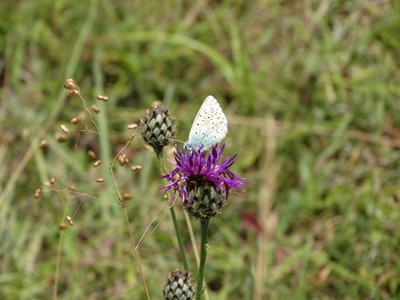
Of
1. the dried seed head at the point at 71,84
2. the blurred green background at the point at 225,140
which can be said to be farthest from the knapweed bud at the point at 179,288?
the blurred green background at the point at 225,140

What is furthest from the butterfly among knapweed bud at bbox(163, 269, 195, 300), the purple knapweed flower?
knapweed bud at bbox(163, 269, 195, 300)

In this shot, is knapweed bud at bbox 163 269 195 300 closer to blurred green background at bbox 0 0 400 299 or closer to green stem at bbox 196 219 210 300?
green stem at bbox 196 219 210 300

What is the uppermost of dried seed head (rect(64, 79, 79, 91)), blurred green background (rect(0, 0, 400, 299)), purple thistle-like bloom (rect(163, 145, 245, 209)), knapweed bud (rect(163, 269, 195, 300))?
blurred green background (rect(0, 0, 400, 299))

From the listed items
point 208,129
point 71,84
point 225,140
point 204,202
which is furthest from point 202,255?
point 225,140

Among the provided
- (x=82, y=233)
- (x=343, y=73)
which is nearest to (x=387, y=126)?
(x=343, y=73)

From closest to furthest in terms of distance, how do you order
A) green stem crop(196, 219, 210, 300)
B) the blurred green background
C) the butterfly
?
green stem crop(196, 219, 210, 300) → the butterfly → the blurred green background

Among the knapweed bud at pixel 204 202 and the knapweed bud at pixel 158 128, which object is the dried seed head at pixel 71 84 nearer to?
the knapweed bud at pixel 158 128

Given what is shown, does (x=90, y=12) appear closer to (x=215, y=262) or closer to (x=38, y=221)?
(x=38, y=221)

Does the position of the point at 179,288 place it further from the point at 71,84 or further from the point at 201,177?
the point at 71,84
